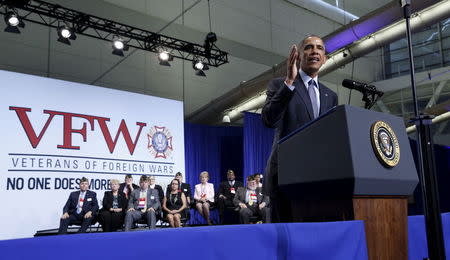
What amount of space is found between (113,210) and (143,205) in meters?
0.50

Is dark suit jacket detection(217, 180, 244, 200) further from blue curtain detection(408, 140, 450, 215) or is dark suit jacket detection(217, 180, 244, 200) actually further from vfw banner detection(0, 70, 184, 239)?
blue curtain detection(408, 140, 450, 215)

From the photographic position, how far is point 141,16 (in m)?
9.59

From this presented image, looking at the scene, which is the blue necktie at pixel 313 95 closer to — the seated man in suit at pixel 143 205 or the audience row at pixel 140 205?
the audience row at pixel 140 205

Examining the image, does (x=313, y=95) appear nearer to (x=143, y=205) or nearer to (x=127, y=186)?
(x=143, y=205)

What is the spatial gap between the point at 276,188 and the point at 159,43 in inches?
299

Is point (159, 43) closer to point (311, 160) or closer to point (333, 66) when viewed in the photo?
point (333, 66)

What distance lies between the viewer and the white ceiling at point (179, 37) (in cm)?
845

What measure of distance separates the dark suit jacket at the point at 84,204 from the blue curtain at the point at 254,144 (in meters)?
5.09

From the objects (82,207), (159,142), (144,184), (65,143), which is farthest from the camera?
(159,142)

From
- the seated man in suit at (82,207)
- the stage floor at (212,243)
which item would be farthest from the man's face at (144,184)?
the stage floor at (212,243)

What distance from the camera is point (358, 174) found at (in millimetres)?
1060

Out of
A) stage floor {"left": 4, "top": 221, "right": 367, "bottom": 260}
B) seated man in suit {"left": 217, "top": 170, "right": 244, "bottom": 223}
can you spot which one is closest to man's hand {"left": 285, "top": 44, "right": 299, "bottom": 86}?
stage floor {"left": 4, "top": 221, "right": 367, "bottom": 260}

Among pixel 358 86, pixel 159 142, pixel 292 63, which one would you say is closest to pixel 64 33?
pixel 159 142

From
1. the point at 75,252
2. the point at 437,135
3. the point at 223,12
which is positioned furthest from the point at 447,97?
the point at 75,252
